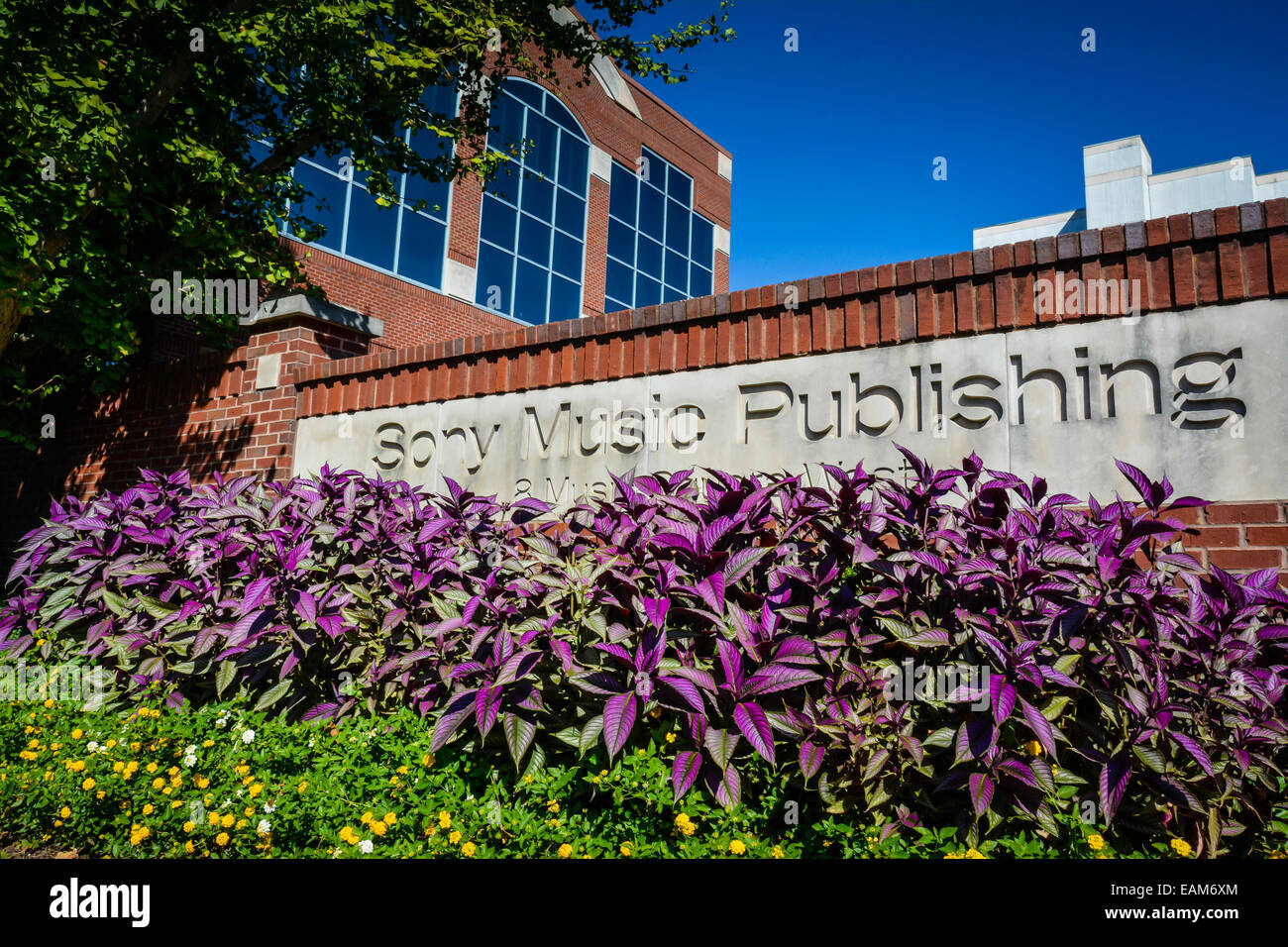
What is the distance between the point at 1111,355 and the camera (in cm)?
314

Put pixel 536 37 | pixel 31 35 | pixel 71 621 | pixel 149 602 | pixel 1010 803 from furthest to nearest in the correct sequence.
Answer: pixel 536 37 → pixel 31 35 → pixel 71 621 → pixel 149 602 → pixel 1010 803

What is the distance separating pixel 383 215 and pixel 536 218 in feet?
14.3

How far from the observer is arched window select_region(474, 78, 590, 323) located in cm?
1769

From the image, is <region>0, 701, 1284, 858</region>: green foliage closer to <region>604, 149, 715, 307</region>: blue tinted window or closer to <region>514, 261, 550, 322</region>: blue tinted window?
<region>514, 261, 550, 322</region>: blue tinted window

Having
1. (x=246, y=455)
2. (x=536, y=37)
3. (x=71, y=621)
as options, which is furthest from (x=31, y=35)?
(x=536, y=37)

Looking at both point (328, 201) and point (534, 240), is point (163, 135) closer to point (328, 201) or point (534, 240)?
point (328, 201)

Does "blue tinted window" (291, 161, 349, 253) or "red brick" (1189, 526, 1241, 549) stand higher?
"blue tinted window" (291, 161, 349, 253)

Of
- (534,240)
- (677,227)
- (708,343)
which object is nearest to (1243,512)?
(708,343)

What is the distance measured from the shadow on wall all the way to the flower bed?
3.92 meters

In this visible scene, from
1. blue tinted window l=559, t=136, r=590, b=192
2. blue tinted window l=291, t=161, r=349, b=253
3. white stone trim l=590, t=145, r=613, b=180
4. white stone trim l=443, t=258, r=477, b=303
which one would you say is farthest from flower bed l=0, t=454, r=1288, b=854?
white stone trim l=590, t=145, r=613, b=180

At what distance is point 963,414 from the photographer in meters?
3.40

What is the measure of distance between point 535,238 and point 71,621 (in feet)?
52.5

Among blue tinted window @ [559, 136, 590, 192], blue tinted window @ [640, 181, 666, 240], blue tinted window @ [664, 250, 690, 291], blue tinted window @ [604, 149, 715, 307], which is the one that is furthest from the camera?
blue tinted window @ [664, 250, 690, 291]

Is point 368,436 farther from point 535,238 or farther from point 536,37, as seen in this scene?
point 535,238
